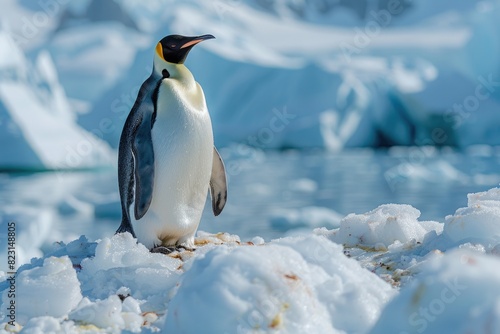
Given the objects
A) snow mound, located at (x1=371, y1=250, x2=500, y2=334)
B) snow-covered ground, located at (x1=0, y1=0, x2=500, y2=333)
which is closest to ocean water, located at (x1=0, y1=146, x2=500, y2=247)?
snow-covered ground, located at (x1=0, y1=0, x2=500, y2=333)

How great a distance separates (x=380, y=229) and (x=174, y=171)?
34.8 inches

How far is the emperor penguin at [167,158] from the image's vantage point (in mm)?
3012

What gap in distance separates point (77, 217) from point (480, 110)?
13.1 m

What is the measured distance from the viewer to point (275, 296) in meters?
1.66

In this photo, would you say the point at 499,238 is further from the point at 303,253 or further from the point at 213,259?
the point at 213,259

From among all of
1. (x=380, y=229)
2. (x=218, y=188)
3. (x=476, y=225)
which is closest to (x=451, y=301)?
(x=476, y=225)

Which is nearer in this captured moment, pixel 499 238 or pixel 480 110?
pixel 499 238

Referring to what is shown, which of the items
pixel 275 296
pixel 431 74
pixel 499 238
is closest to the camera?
pixel 275 296

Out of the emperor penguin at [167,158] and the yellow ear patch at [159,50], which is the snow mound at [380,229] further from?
the yellow ear patch at [159,50]

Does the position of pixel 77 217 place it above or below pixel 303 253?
below

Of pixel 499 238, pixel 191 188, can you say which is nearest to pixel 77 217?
pixel 191 188

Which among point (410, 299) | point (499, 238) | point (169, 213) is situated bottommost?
point (169, 213)

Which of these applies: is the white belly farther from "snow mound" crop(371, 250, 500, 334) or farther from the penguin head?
"snow mound" crop(371, 250, 500, 334)

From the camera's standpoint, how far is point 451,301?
131cm
